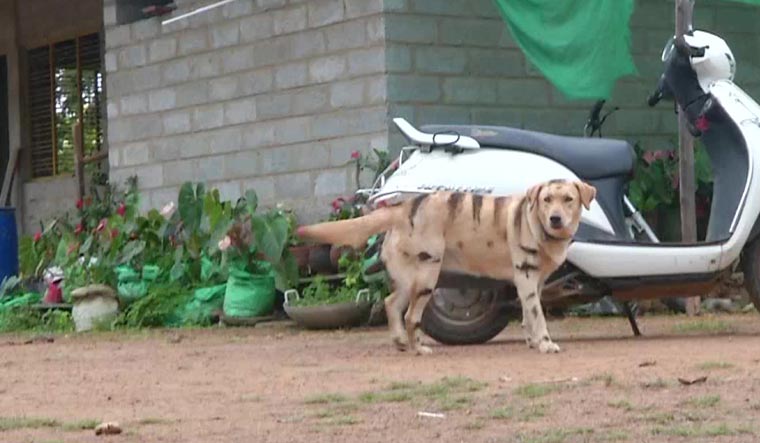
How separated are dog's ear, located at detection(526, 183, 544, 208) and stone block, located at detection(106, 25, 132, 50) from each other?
6.75m

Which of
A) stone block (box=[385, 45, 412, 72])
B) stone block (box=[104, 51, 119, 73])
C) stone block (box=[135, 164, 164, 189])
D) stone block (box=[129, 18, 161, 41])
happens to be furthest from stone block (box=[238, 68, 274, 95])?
stone block (box=[104, 51, 119, 73])

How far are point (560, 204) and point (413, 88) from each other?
3.64m

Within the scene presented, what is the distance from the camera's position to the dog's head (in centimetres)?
893

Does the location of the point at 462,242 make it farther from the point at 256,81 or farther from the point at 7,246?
the point at 7,246

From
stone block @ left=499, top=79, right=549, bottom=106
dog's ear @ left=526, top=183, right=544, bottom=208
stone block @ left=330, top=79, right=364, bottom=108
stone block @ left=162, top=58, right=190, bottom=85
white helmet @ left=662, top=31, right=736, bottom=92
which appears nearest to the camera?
dog's ear @ left=526, top=183, right=544, bottom=208

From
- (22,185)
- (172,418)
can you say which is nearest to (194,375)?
(172,418)

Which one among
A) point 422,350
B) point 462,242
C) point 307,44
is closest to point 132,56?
point 307,44

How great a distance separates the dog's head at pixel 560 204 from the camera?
8.93m

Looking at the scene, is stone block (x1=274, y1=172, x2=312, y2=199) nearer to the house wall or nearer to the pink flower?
the pink flower

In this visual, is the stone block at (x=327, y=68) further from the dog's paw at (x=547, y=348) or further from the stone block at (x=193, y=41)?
the dog's paw at (x=547, y=348)

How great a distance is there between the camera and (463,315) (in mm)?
9859

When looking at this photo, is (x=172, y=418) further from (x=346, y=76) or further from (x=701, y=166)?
(x=701, y=166)

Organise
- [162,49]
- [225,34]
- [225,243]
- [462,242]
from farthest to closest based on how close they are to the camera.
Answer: [162,49] → [225,34] → [225,243] → [462,242]

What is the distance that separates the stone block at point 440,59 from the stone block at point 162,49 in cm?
287
